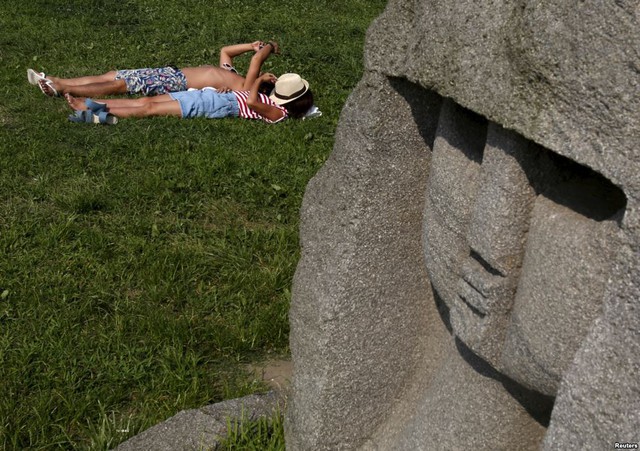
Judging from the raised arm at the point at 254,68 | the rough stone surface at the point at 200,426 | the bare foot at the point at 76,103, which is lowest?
the bare foot at the point at 76,103

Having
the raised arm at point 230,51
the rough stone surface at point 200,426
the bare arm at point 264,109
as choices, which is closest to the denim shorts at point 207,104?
the bare arm at point 264,109

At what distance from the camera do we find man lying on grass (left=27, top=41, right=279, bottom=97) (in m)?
6.38

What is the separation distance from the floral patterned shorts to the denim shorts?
14.9 inches

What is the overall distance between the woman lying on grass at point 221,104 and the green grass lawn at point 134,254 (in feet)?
0.49

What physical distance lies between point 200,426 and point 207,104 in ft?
12.6

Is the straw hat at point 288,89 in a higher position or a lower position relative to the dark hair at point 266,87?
higher

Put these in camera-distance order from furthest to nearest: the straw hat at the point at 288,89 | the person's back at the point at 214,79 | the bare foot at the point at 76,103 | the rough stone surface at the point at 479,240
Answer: the person's back at the point at 214,79 → the straw hat at the point at 288,89 → the bare foot at the point at 76,103 → the rough stone surface at the point at 479,240

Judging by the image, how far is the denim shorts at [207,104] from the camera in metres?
6.06

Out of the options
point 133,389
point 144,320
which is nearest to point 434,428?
point 133,389

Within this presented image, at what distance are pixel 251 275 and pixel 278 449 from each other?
1348mm

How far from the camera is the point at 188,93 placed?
6.20 m

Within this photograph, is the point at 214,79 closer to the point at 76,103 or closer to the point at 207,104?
the point at 207,104

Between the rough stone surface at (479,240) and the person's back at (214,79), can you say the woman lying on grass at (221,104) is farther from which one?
the rough stone surface at (479,240)

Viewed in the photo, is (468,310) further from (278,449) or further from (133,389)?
(133,389)
